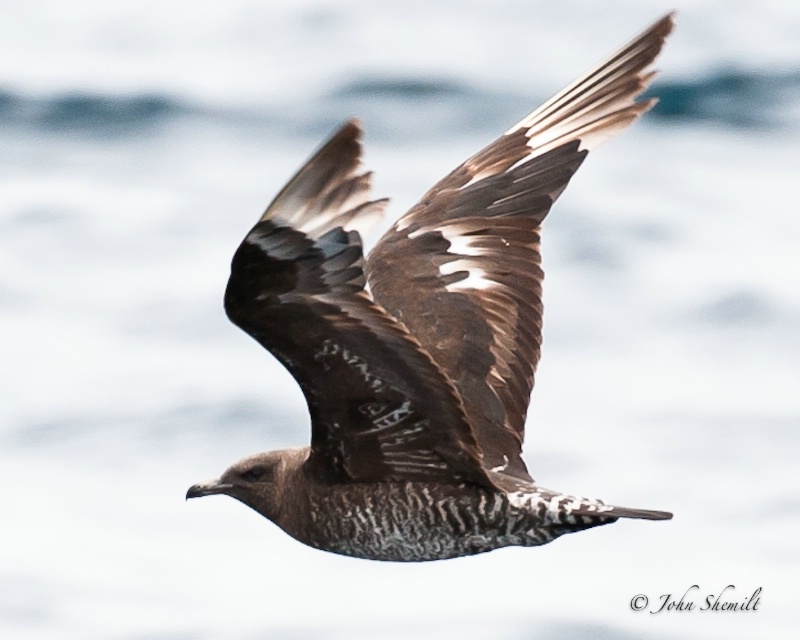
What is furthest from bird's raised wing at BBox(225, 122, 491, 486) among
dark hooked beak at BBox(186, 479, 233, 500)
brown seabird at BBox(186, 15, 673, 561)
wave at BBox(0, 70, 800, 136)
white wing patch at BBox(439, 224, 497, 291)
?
wave at BBox(0, 70, 800, 136)

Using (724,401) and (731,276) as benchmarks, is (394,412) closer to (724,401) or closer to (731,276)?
(724,401)

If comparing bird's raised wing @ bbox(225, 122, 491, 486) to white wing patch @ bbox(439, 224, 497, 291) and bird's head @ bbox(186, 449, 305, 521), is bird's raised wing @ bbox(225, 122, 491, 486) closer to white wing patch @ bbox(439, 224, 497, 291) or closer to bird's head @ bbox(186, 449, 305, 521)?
bird's head @ bbox(186, 449, 305, 521)

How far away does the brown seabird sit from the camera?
23.2 feet

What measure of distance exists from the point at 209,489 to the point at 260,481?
269mm

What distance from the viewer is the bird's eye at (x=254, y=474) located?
8797 millimetres

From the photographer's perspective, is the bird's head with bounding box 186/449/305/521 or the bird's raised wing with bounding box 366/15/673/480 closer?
the bird's head with bounding box 186/449/305/521

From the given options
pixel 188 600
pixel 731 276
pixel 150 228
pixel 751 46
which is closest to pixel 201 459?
pixel 188 600

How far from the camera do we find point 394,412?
7855 mm

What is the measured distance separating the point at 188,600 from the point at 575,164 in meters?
4.59

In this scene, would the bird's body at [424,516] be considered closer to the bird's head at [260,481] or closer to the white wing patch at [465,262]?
the bird's head at [260,481]

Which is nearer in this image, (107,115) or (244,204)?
(244,204)

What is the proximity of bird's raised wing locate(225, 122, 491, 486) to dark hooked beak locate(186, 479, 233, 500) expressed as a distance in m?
0.75

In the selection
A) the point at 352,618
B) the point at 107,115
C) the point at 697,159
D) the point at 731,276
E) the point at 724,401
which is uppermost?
the point at 107,115

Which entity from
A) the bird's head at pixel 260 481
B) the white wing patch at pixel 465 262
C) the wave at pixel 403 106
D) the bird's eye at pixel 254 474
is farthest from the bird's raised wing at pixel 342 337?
the wave at pixel 403 106
